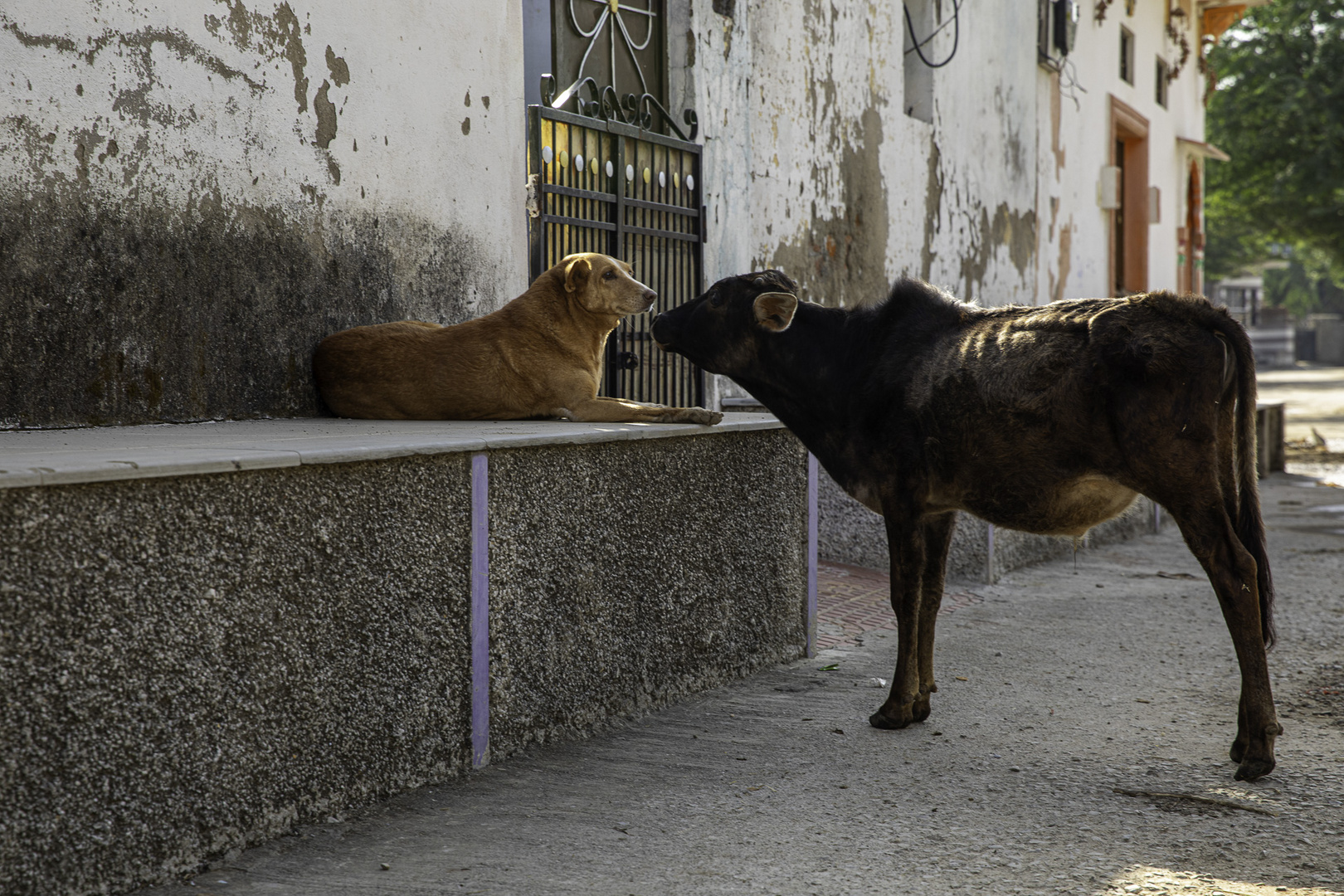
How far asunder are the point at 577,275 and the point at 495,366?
51 cm

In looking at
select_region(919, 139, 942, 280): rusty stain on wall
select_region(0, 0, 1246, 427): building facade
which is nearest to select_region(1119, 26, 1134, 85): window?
select_region(919, 139, 942, 280): rusty stain on wall

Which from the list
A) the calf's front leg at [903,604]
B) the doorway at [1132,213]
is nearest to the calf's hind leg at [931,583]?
the calf's front leg at [903,604]

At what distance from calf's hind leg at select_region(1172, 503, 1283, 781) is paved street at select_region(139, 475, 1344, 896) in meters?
0.14

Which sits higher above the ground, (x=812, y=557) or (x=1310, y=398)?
(x=1310, y=398)

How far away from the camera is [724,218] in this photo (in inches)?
302

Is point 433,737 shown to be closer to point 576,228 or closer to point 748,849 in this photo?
point 748,849

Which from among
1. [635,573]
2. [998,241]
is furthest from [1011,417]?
[998,241]

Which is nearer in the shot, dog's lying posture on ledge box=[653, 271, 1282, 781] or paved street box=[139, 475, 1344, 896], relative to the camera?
paved street box=[139, 475, 1344, 896]

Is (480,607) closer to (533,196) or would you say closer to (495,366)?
(495,366)

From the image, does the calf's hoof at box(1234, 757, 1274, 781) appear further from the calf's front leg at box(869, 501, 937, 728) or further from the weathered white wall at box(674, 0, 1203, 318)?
the weathered white wall at box(674, 0, 1203, 318)

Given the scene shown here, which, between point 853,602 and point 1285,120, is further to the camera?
point 1285,120

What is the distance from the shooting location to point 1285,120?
27.1 m

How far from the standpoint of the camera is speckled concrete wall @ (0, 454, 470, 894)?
2424mm

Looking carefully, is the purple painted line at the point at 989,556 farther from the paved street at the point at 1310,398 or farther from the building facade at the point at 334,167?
the paved street at the point at 1310,398
